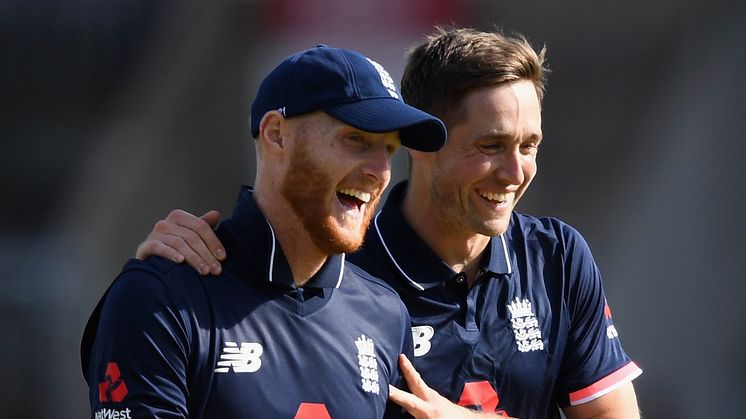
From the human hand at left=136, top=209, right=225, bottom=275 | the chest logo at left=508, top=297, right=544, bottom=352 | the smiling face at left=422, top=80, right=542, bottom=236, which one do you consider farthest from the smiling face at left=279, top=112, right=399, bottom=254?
the chest logo at left=508, top=297, right=544, bottom=352

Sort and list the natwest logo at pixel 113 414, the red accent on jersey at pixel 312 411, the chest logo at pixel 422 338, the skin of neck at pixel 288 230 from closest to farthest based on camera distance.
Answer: the natwest logo at pixel 113 414 → the red accent on jersey at pixel 312 411 → the skin of neck at pixel 288 230 → the chest logo at pixel 422 338

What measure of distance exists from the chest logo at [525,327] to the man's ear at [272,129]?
0.83 metres

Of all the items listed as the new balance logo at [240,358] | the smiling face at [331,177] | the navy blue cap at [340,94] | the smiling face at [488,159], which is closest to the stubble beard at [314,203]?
the smiling face at [331,177]

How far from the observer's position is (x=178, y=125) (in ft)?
15.2

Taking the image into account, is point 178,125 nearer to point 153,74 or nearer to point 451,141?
Result: point 153,74

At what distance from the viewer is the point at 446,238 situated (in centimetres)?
274

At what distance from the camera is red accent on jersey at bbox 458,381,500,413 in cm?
258

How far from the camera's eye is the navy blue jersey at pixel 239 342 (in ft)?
6.28

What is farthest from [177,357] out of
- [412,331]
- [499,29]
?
[499,29]

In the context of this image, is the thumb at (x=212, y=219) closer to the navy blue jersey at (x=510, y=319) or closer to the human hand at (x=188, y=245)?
the human hand at (x=188, y=245)

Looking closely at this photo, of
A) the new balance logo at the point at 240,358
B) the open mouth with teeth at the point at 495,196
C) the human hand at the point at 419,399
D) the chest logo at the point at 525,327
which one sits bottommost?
the human hand at the point at 419,399

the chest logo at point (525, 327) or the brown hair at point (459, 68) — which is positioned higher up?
the brown hair at point (459, 68)

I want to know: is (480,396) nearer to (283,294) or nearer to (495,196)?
(495,196)

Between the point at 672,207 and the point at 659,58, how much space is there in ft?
2.20
